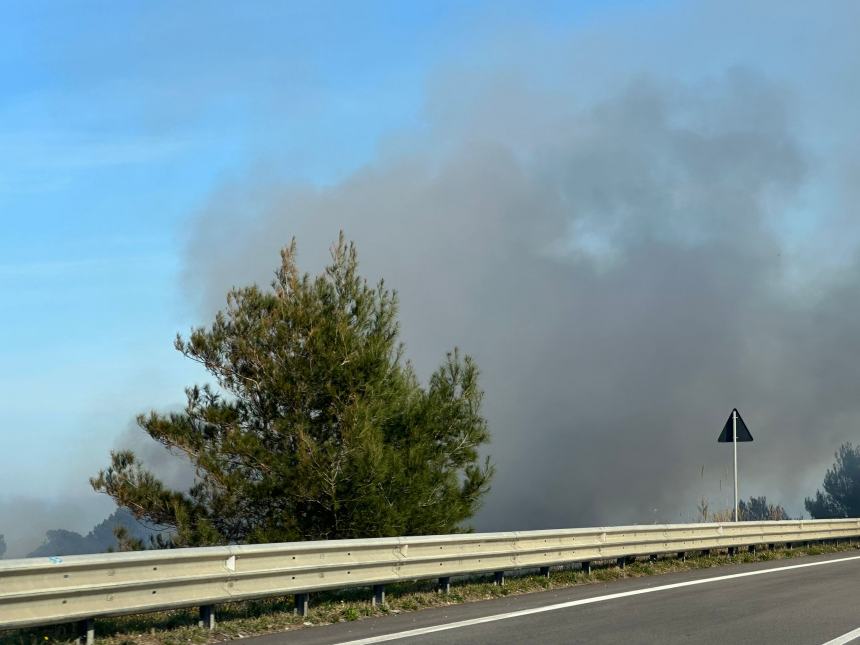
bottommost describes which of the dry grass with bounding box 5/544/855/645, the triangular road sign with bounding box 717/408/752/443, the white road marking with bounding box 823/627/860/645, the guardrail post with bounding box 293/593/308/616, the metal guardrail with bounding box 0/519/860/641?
the white road marking with bounding box 823/627/860/645

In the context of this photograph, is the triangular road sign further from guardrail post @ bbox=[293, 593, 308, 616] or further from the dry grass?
guardrail post @ bbox=[293, 593, 308, 616]

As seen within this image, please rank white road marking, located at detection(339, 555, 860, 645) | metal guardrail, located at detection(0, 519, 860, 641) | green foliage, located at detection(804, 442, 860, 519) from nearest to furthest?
metal guardrail, located at detection(0, 519, 860, 641) → white road marking, located at detection(339, 555, 860, 645) → green foliage, located at detection(804, 442, 860, 519)

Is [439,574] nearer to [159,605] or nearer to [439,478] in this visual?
[159,605]

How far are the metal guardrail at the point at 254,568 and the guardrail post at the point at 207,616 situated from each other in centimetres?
1

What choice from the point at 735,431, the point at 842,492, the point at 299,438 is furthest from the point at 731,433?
the point at 842,492

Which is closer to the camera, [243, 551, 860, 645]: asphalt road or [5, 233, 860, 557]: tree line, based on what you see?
[243, 551, 860, 645]: asphalt road

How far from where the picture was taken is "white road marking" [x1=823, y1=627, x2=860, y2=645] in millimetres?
9414

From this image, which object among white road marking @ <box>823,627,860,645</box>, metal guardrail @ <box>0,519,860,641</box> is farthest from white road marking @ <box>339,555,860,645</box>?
metal guardrail @ <box>0,519,860,641</box>

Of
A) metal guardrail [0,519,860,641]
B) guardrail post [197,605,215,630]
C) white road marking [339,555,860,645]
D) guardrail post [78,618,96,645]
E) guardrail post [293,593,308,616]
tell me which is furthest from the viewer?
guardrail post [293,593,308,616]

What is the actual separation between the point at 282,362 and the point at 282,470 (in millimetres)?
2261

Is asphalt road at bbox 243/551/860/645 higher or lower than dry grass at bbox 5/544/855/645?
lower

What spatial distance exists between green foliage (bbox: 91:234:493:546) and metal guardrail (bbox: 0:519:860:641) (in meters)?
5.39

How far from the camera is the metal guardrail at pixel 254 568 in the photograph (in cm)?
835

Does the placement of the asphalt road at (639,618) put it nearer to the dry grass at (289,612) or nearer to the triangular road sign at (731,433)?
the dry grass at (289,612)
